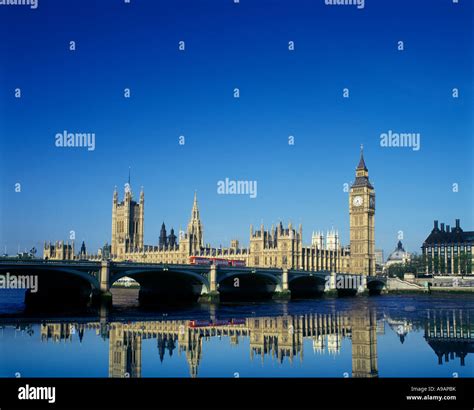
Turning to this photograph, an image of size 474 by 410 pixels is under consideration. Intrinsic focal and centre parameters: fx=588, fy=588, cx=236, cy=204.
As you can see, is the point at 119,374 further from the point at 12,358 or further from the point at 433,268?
the point at 433,268

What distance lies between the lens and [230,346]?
78.6 feet

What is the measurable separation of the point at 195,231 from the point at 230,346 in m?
79.3

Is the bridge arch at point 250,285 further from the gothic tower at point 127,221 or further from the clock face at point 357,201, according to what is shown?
the gothic tower at point 127,221

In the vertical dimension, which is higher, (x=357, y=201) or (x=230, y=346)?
(x=357, y=201)

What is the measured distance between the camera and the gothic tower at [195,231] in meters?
99.5

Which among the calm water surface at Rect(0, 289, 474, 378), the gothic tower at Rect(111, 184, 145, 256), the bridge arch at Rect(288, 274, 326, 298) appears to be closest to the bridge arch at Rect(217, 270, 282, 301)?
the bridge arch at Rect(288, 274, 326, 298)

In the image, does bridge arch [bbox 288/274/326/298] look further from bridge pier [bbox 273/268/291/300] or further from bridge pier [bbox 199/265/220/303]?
bridge pier [bbox 199/265/220/303]

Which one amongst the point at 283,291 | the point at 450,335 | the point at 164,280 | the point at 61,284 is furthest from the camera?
the point at 283,291

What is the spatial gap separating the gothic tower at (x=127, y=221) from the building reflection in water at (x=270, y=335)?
8206 cm

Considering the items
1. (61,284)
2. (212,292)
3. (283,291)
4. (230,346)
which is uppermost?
(61,284)

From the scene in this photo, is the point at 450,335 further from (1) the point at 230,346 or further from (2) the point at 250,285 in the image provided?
(2) the point at 250,285

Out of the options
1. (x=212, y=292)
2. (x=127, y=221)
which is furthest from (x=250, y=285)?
(x=127, y=221)

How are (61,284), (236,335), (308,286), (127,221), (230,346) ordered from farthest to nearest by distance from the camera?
(127,221), (308,286), (61,284), (236,335), (230,346)

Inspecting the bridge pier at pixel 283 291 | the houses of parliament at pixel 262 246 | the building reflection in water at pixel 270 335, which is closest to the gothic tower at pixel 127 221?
the houses of parliament at pixel 262 246
